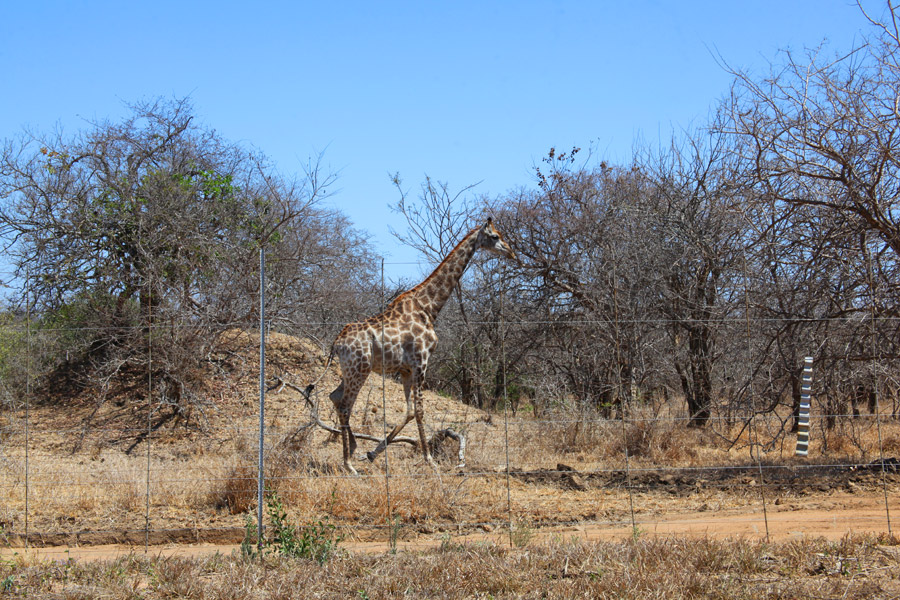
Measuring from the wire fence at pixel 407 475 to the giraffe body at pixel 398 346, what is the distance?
46 centimetres

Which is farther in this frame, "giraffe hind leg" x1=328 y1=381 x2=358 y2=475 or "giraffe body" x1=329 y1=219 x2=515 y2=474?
"giraffe body" x1=329 y1=219 x2=515 y2=474

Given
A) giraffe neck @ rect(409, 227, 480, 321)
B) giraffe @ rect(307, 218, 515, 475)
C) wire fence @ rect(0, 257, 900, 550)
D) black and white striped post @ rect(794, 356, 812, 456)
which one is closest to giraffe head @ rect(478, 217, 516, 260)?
giraffe @ rect(307, 218, 515, 475)

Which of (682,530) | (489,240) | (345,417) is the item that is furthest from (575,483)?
(489,240)

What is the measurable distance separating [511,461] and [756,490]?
128 inches

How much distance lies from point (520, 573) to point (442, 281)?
5.00 meters

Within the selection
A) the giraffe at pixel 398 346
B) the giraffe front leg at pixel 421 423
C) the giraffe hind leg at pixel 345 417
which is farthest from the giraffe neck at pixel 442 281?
the giraffe hind leg at pixel 345 417

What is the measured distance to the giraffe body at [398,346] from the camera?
32.8ft

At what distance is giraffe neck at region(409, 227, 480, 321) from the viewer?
10.7 m

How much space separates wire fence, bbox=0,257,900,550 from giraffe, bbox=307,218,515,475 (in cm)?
46

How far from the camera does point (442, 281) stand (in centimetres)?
1070

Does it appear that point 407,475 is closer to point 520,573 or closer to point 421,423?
point 421,423

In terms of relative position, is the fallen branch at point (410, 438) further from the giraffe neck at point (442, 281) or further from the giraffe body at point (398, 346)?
the giraffe neck at point (442, 281)

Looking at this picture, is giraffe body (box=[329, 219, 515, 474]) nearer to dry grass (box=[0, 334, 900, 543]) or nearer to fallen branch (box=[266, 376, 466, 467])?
fallen branch (box=[266, 376, 466, 467])

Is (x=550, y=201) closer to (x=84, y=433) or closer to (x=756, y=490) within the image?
(x=756, y=490)
